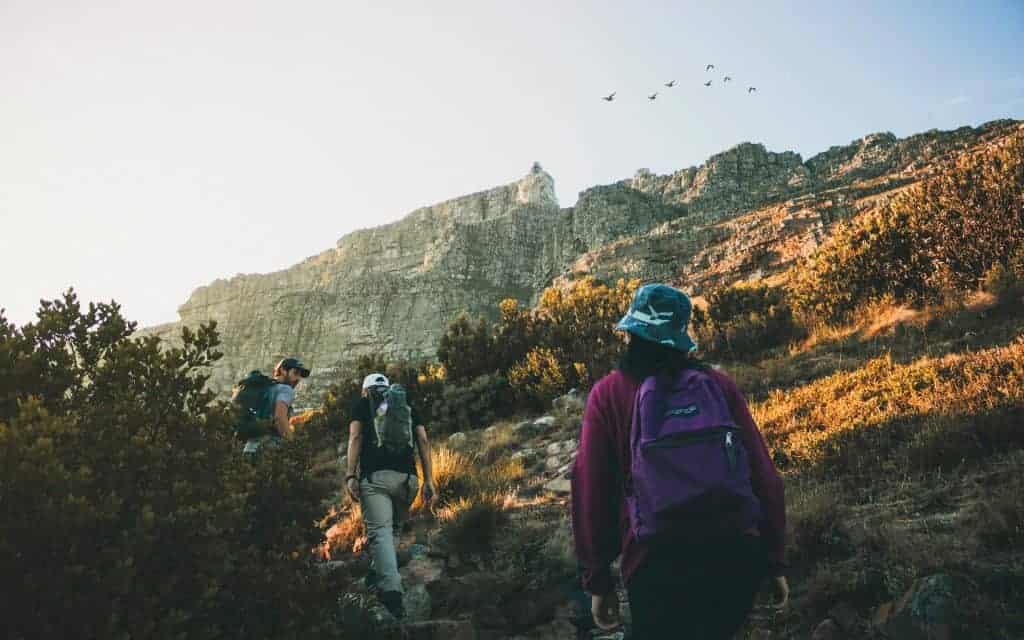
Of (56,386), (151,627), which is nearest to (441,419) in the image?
(56,386)

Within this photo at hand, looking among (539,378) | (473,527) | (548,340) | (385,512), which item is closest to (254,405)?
(385,512)

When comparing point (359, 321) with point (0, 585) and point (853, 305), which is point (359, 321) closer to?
point (853, 305)

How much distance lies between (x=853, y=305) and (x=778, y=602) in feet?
31.0

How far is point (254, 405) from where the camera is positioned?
17.3ft

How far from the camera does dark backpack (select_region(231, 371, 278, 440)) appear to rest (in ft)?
16.8

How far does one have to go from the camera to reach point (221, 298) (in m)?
83.2

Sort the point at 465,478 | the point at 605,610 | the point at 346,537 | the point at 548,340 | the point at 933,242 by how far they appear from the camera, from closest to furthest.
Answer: the point at 605,610 < the point at 346,537 < the point at 465,478 < the point at 933,242 < the point at 548,340

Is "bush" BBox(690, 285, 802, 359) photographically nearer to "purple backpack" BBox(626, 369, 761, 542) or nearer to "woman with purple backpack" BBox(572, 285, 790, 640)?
"woman with purple backpack" BBox(572, 285, 790, 640)

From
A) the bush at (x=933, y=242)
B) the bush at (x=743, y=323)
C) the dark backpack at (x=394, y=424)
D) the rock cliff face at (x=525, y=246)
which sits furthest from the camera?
the rock cliff face at (x=525, y=246)

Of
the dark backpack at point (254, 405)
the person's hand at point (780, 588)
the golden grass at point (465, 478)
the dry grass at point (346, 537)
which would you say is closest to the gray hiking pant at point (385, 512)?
the dark backpack at point (254, 405)

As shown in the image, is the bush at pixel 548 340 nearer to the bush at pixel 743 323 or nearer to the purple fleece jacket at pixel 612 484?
the bush at pixel 743 323

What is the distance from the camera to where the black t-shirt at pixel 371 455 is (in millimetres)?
4719

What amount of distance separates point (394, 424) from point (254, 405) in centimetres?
150

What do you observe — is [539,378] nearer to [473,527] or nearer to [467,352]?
[467,352]
